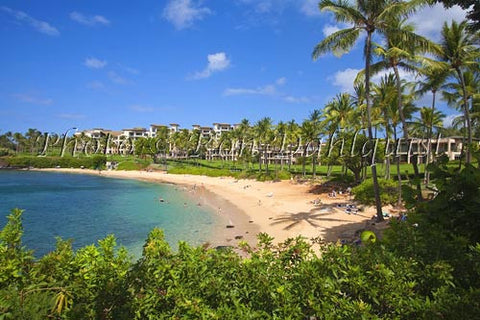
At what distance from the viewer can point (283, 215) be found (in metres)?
25.8

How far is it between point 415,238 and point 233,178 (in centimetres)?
5711

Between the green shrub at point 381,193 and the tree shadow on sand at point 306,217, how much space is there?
133 inches

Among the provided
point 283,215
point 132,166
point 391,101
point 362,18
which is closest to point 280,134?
point 391,101

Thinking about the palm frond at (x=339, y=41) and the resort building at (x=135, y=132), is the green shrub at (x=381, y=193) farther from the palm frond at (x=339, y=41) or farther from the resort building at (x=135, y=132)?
the resort building at (x=135, y=132)

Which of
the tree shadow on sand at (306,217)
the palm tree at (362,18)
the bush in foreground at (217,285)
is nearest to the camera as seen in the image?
the bush in foreground at (217,285)

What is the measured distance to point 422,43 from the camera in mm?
17219

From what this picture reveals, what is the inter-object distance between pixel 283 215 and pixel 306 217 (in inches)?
108

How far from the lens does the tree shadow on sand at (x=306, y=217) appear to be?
2168 cm

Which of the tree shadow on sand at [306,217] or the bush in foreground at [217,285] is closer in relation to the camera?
the bush in foreground at [217,285]

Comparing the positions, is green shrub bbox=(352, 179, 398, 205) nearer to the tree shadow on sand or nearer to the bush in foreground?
the tree shadow on sand

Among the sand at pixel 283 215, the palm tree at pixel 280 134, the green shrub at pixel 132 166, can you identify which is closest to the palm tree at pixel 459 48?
the sand at pixel 283 215

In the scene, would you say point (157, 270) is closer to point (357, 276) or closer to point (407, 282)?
point (357, 276)

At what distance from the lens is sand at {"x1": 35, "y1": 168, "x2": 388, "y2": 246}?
760 inches

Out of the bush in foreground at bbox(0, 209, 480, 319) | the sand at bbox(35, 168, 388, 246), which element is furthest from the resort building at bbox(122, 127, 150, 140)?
the bush in foreground at bbox(0, 209, 480, 319)
